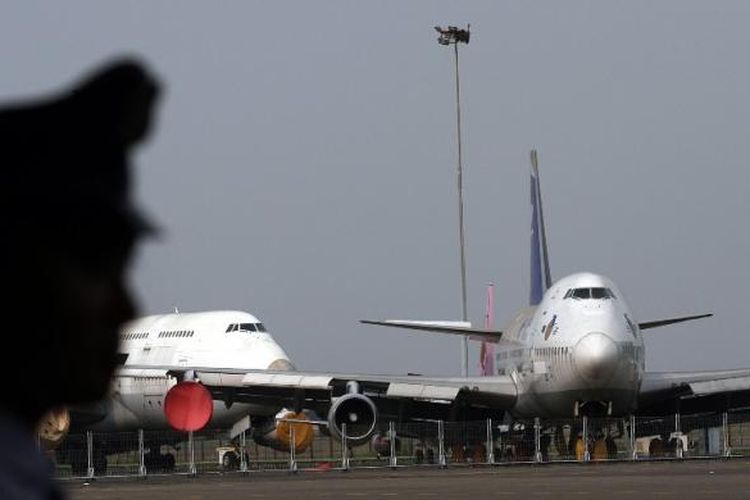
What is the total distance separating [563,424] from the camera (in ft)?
133

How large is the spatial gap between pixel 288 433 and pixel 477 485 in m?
19.4

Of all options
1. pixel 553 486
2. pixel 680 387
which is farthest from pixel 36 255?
pixel 680 387

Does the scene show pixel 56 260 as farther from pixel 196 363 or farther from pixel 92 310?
pixel 196 363

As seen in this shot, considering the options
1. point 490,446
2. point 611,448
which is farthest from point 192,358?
point 611,448

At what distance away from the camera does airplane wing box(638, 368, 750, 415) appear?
138ft

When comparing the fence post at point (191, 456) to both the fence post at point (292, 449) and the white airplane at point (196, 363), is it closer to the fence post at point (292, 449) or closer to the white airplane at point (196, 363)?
the fence post at point (292, 449)

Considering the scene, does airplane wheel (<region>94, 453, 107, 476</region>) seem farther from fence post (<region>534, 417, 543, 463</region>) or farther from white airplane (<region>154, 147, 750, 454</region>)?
fence post (<region>534, 417, 543, 463</region>)

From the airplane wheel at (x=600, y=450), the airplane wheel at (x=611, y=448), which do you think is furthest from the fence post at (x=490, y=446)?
the airplane wheel at (x=611, y=448)

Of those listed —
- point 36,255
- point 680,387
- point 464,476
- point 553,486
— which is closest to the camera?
point 36,255

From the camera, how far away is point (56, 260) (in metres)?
1.29

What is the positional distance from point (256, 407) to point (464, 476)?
1594 cm

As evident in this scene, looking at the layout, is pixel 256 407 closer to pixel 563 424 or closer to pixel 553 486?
pixel 563 424

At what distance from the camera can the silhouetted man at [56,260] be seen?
129cm

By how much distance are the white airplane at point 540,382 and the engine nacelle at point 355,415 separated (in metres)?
0.02
